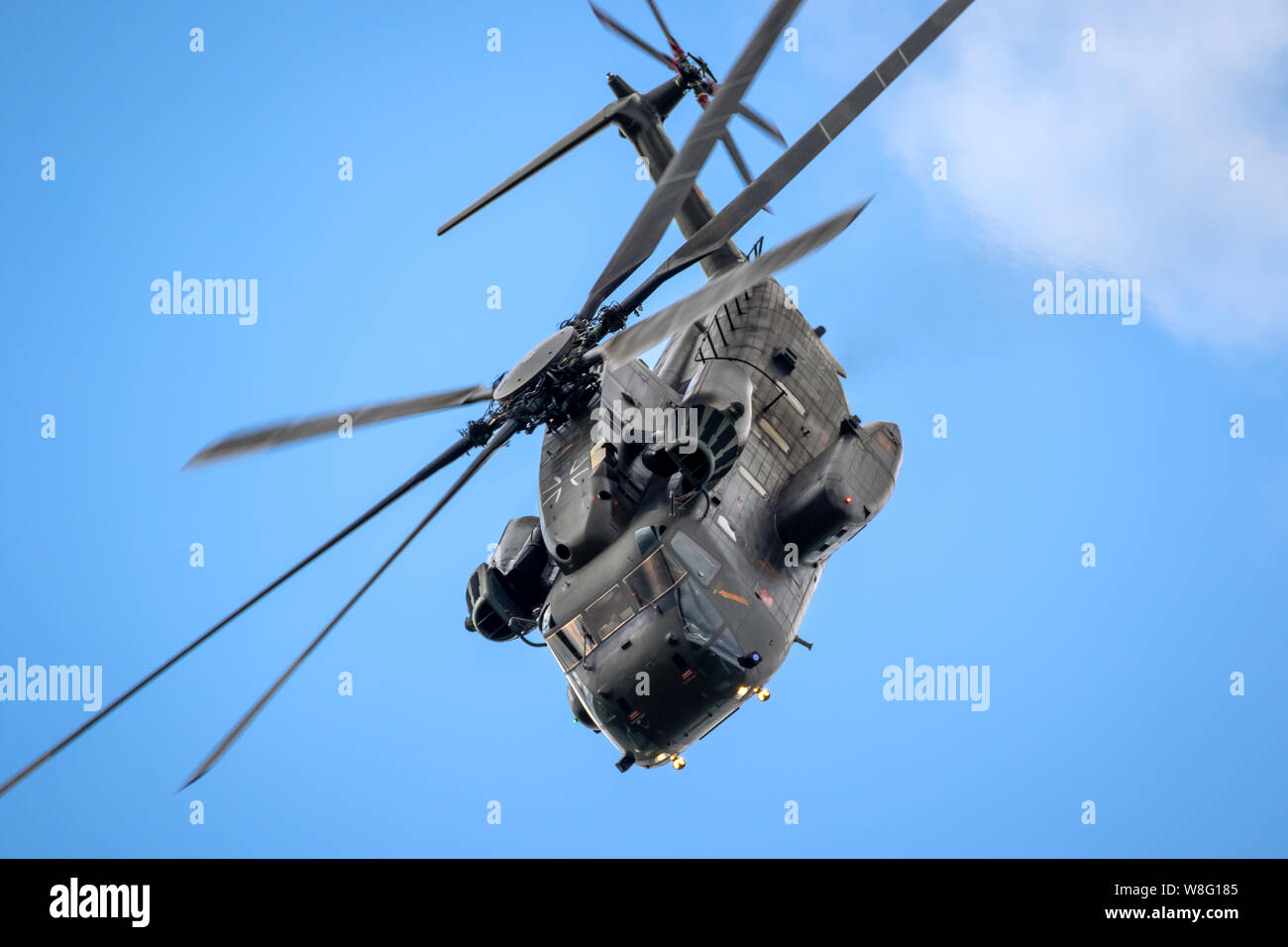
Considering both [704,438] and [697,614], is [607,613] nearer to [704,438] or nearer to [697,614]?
[697,614]

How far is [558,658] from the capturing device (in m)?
24.3

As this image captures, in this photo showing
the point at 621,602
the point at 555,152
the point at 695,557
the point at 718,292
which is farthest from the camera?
the point at 555,152

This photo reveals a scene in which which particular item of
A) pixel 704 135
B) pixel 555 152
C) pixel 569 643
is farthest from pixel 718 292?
pixel 555 152

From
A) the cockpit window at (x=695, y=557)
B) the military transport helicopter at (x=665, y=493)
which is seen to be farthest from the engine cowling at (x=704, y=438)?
the cockpit window at (x=695, y=557)

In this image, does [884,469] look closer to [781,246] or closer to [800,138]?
[800,138]

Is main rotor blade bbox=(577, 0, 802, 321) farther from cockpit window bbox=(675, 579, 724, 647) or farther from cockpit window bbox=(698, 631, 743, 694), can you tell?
cockpit window bbox=(698, 631, 743, 694)

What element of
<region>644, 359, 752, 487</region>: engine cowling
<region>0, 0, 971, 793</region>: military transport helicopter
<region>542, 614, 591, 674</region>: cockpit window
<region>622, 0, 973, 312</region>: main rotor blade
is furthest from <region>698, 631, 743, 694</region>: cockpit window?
<region>622, 0, 973, 312</region>: main rotor blade

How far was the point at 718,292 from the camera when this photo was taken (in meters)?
18.6

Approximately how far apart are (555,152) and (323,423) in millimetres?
13716

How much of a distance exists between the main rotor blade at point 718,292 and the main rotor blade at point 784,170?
3.55 meters

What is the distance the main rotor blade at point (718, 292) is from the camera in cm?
1841

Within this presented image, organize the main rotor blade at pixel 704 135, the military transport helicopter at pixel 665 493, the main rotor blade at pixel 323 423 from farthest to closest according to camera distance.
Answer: the military transport helicopter at pixel 665 493 < the main rotor blade at pixel 704 135 < the main rotor blade at pixel 323 423

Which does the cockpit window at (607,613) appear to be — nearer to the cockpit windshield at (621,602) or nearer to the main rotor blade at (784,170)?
the cockpit windshield at (621,602)

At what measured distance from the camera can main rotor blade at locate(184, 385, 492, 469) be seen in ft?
69.3
